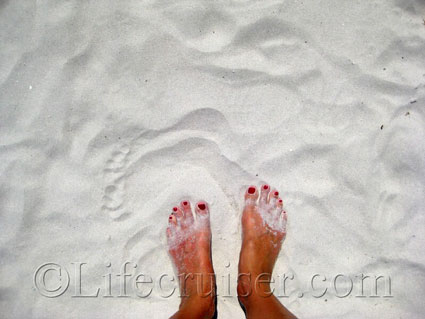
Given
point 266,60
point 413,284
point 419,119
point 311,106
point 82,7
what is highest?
point 82,7

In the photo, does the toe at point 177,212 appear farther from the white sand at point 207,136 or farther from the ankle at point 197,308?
the ankle at point 197,308

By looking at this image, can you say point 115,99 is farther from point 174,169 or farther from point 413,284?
point 413,284

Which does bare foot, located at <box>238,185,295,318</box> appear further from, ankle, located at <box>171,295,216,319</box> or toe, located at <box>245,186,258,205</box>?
Answer: ankle, located at <box>171,295,216,319</box>

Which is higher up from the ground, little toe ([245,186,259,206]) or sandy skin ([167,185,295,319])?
little toe ([245,186,259,206])

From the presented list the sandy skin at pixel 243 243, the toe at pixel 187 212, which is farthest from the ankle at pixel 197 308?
the toe at pixel 187 212

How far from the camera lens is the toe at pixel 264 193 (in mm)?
2160

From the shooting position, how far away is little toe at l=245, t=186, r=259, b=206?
2.16 meters

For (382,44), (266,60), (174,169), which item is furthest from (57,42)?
(382,44)

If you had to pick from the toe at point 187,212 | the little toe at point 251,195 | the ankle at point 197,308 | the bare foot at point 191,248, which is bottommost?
the ankle at point 197,308

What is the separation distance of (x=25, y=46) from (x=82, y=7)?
400mm

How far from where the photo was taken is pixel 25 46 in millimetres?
2170

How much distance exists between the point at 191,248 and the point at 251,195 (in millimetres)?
464

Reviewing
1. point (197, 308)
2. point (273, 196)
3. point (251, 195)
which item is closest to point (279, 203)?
point (273, 196)

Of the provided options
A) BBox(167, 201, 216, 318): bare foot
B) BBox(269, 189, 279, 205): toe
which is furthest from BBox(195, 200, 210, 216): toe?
BBox(269, 189, 279, 205): toe
